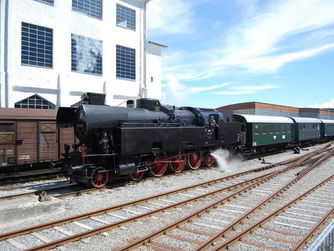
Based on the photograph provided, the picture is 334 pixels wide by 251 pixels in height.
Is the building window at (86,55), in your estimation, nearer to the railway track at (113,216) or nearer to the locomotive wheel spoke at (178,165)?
the locomotive wheel spoke at (178,165)

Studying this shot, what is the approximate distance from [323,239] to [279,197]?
20.0 feet

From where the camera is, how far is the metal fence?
130 inches

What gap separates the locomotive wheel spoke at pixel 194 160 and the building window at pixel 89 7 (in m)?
16.9

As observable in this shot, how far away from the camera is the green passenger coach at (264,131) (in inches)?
762

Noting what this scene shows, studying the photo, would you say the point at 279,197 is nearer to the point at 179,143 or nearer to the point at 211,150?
the point at 179,143

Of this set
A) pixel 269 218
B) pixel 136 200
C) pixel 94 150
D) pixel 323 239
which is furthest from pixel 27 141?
pixel 323 239

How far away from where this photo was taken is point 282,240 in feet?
19.0

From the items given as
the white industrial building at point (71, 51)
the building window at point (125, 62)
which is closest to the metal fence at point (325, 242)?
the white industrial building at point (71, 51)

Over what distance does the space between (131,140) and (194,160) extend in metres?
4.81

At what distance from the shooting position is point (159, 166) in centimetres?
1247

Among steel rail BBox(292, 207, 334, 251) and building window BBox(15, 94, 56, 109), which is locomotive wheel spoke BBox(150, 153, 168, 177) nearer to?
steel rail BBox(292, 207, 334, 251)

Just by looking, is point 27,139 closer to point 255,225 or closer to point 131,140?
point 131,140

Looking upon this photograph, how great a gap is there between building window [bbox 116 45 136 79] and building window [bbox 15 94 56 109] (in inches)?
290

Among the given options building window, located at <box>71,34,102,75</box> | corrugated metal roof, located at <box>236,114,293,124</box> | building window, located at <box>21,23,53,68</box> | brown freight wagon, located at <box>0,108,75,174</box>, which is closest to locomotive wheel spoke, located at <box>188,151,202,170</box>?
brown freight wagon, located at <box>0,108,75,174</box>
